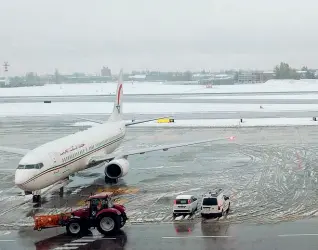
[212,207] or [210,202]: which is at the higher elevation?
[210,202]

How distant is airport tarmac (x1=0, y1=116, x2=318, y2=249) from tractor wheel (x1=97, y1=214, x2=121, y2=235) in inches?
31.8

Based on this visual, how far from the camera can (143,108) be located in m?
114

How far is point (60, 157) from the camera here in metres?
36.6

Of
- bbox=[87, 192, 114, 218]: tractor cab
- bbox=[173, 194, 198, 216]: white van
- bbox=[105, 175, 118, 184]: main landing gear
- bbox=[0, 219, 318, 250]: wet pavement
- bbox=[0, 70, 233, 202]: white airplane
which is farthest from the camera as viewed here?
bbox=[105, 175, 118, 184]: main landing gear

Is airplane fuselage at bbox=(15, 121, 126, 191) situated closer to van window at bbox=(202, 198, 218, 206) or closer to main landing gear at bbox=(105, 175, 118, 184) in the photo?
main landing gear at bbox=(105, 175, 118, 184)

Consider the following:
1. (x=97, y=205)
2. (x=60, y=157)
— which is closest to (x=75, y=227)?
(x=97, y=205)

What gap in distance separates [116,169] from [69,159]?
4.00 metres

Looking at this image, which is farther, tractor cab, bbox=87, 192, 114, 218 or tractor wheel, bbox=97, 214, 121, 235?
tractor cab, bbox=87, 192, 114, 218

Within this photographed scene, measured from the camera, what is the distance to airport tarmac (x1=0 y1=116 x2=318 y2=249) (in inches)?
1054

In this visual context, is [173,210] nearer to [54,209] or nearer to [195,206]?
[195,206]

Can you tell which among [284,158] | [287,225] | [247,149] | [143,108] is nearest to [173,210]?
[287,225]

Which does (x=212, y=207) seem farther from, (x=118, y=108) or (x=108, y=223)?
(x=118, y=108)

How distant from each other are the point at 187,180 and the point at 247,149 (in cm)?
1678

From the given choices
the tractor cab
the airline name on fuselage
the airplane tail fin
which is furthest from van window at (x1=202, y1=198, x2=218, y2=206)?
the airplane tail fin
